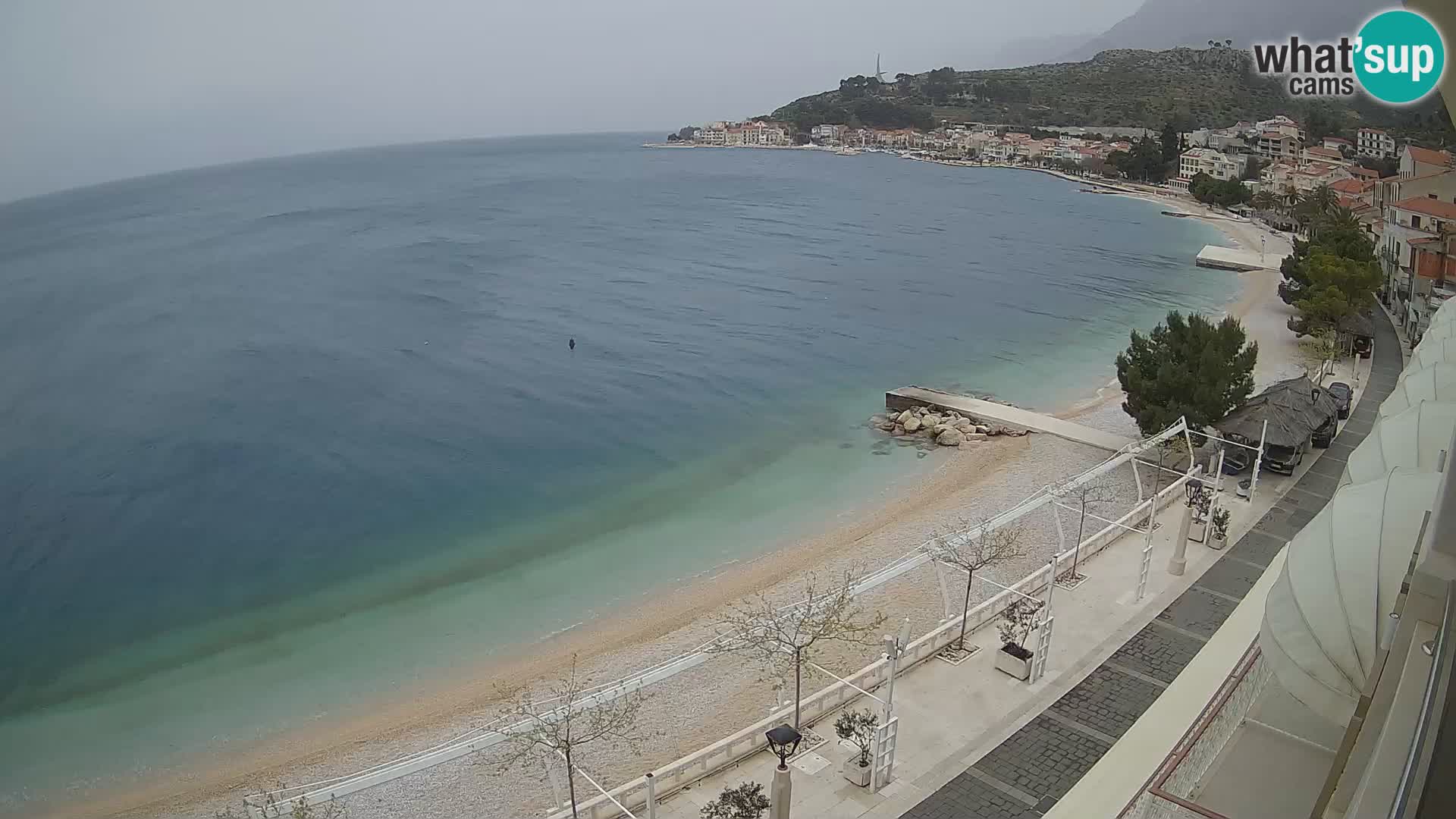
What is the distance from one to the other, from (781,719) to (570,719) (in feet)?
10.5

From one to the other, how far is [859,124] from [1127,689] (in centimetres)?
20022

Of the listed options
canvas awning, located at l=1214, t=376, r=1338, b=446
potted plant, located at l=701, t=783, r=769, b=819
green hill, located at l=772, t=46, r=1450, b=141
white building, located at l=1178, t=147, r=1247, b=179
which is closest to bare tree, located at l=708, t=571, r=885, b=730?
potted plant, located at l=701, t=783, r=769, b=819

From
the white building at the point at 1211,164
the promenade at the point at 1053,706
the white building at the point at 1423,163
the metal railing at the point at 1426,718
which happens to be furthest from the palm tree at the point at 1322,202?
the metal railing at the point at 1426,718

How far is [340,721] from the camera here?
15.2 metres

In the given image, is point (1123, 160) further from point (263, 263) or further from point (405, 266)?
→ point (263, 263)

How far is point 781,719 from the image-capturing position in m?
12.0

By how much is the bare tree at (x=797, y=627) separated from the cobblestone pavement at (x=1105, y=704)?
7.22 ft

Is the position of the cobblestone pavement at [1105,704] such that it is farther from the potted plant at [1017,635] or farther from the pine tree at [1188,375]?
the pine tree at [1188,375]

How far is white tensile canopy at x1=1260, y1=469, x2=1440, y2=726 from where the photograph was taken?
20.6 ft

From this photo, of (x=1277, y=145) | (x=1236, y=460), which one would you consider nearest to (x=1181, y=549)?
(x=1236, y=460)

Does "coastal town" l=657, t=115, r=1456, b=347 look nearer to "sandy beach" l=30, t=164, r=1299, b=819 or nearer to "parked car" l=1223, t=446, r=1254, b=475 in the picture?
"parked car" l=1223, t=446, r=1254, b=475

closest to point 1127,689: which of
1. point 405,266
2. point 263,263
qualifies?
point 405,266

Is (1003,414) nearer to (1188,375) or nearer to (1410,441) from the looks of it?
(1188,375)

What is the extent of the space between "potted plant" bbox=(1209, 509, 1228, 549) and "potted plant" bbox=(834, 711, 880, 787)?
28.8 ft
